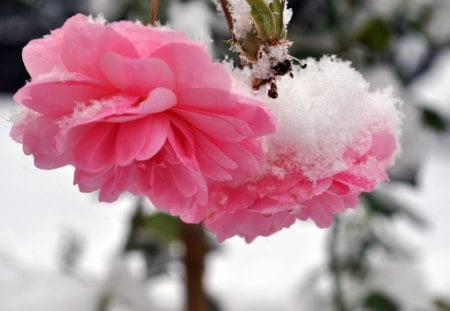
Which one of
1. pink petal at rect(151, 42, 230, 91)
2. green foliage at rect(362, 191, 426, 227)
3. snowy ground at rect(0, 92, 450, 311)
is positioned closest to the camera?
pink petal at rect(151, 42, 230, 91)

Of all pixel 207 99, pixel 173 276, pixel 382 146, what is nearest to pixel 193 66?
pixel 207 99

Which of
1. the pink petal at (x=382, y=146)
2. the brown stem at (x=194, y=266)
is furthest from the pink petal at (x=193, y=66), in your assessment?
the brown stem at (x=194, y=266)

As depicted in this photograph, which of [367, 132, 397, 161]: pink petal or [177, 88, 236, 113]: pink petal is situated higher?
[177, 88, 236, 113]: pink petal

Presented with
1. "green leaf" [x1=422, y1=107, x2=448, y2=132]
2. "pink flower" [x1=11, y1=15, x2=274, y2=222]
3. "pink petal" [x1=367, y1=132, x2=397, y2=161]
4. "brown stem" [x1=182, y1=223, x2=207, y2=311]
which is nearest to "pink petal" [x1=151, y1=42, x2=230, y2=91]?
"pink flower" [x1=11, y1=15, x2=274, y2=222]

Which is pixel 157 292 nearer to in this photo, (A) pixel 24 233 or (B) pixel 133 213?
(B) pixel 133 213

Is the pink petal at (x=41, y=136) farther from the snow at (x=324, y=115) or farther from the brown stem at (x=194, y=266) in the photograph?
the brown stem at (x=194, y=266)

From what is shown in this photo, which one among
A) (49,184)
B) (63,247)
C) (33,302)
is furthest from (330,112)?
(49,184)

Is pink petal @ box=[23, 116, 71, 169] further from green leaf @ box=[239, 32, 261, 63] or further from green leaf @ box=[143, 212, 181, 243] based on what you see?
green leaf @ box=[143, 212, 181, 243]
